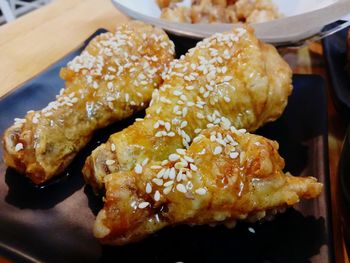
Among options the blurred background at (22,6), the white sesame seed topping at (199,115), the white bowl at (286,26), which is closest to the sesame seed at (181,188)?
the white sesame seed topping at (199,115)

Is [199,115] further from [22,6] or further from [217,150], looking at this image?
[22,6]

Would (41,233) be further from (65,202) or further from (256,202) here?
(256,202)

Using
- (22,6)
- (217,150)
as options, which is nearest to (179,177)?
(217,150)

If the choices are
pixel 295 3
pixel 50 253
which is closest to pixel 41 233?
pixel 50 253

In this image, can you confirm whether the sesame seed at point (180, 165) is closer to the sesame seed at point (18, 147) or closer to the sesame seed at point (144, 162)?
the sesame seed at point (144, 162)

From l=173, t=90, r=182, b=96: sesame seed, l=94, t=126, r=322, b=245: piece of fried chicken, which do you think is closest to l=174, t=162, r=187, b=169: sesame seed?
l=94, t=126, r=322, b=245: piece of fried chicken

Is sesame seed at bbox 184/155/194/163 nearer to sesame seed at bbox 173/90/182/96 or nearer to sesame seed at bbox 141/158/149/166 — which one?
sesame seed at bbox 141/158/149/166
